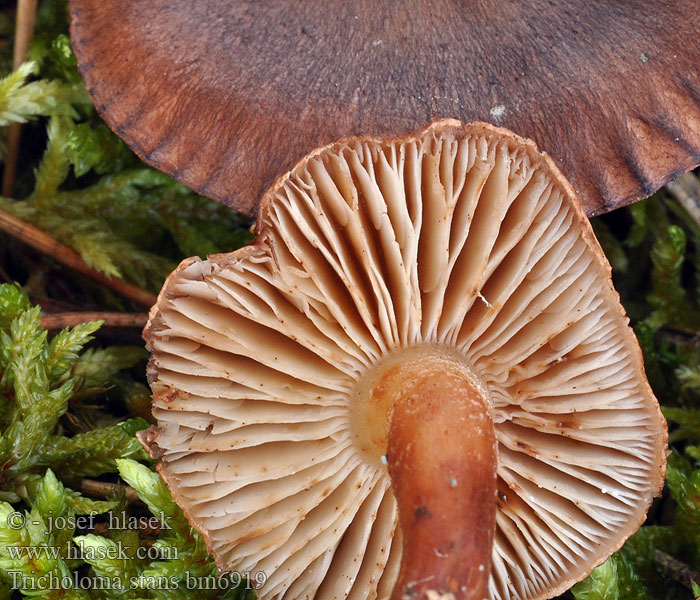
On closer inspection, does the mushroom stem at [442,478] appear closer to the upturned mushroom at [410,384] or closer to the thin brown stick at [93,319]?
the upturned mushroom at [410,384]

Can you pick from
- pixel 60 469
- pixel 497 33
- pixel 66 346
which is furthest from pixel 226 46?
pixel 60 469

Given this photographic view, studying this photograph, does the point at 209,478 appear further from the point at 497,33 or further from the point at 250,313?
the point at 497,33

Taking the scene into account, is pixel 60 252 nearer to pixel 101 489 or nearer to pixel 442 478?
pixel 101 489

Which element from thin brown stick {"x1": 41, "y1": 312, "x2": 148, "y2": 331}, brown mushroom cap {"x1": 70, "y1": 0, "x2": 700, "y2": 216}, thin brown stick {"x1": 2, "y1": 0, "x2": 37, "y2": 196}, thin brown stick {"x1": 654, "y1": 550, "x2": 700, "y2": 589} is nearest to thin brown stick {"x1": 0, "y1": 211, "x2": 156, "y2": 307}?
thin brown stick {"x1": 41, "y1": 312, "x2": 148, "y2": 331}

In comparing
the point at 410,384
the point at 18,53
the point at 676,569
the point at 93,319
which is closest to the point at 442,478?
the point at 410,384

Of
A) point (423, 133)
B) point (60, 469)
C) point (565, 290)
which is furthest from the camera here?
point (60, 469)

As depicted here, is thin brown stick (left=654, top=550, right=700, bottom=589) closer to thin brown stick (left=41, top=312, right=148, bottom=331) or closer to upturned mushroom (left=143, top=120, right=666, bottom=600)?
upturned mushroom (left=143, top=120, right=666, bottom=600)
